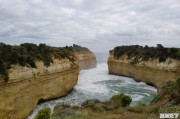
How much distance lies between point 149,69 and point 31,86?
→ 71.3ft

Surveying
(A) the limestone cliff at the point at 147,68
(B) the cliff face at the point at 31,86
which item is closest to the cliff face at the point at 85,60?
(A) the limestone cliff at the point at 147,68

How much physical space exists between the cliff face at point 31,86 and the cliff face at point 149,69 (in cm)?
1162

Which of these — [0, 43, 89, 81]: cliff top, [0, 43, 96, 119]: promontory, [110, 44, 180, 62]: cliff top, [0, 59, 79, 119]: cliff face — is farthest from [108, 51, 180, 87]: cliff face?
[0, 43, 89, 81]: cliff top

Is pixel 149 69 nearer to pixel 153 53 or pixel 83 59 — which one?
pixel 153 53

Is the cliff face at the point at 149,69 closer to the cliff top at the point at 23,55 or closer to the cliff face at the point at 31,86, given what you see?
the cliff face at the point at 31,86

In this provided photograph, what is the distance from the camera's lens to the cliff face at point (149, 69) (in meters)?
36.4

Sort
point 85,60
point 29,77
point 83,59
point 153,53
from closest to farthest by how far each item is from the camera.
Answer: point 29,77
point 153,53
point 83,59
point 85,60

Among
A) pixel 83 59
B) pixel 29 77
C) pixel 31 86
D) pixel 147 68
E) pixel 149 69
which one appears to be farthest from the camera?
pixel 83 59

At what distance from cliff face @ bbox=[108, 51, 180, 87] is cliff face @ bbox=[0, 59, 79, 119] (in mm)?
11625

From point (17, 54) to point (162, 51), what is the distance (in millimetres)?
22724

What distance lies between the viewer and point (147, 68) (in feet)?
140

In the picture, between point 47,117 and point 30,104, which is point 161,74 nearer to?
point 30,104

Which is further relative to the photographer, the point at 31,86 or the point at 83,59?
the point at 83,59

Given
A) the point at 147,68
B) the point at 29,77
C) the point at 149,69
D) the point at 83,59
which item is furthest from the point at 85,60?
the point at 29,77
